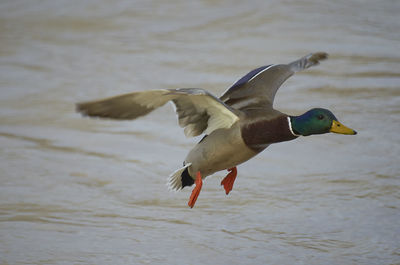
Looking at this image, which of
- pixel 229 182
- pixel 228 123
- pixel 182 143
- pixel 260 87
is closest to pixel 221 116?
pixel 228 123

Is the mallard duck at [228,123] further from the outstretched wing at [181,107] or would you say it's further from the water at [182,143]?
the water at [182,143]

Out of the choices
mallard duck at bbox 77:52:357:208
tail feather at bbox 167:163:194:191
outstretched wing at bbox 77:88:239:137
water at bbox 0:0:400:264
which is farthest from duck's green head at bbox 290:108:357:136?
tail feather at bbox 167:163:194:191

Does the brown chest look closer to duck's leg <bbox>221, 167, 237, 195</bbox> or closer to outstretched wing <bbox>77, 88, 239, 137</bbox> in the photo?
outstretched wing <bbox>77, 88, 239, 137</bbox>

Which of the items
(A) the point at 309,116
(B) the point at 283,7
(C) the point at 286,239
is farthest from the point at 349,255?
(B) the point at 283,7

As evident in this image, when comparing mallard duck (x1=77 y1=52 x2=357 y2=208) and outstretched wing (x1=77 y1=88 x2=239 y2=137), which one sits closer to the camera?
outstretched wing (x1=77 y1=88 x2=239 y2=137)

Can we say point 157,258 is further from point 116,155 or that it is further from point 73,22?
point 73,22

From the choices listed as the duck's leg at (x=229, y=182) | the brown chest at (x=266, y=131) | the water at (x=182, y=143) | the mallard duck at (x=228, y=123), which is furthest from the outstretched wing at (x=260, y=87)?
the water at (x=182, y=143)

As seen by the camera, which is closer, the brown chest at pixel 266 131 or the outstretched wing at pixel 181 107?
the outstretched wing at pixel 181 107

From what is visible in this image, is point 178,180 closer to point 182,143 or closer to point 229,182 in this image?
point 229,182

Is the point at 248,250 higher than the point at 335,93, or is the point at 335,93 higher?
the point at 335,93

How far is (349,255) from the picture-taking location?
3795 millimetres

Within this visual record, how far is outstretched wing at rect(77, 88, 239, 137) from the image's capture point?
11.1 feet

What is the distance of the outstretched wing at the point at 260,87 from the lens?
4.16 meters

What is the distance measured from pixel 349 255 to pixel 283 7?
15.4 ft
